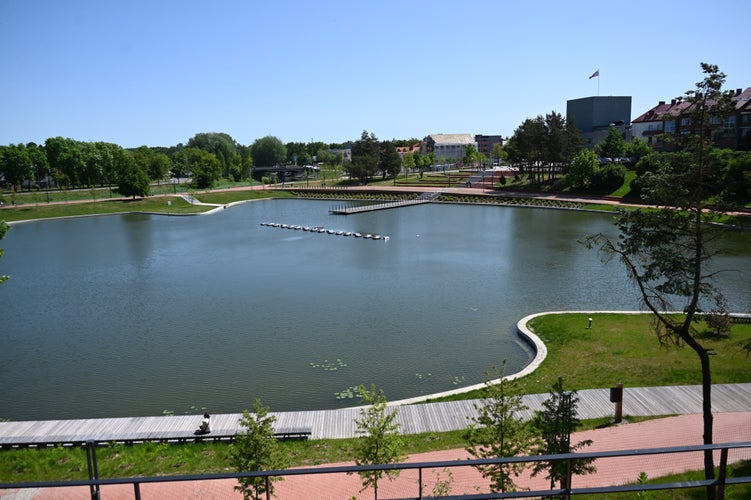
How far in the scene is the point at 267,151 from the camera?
131m

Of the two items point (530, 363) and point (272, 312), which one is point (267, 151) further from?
point (530, 363)

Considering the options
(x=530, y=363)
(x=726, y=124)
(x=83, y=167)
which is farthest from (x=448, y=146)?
(x=530, y=363)

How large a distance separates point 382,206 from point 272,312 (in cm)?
4239

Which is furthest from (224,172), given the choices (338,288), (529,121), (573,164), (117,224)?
(338,288)

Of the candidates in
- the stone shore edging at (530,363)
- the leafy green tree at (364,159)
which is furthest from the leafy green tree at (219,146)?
the stone shore edging at (530,363)

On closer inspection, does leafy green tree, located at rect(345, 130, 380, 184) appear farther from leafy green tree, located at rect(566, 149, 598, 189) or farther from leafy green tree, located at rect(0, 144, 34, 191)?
leafy green tree, located at rect(0, 144, 34, 191)

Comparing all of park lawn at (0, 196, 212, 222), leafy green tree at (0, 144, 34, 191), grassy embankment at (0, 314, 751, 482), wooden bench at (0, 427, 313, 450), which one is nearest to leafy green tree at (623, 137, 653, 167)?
grassy embankment at (0, 314, 751, 482)

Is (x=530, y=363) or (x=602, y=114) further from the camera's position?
(x=602, y=114)

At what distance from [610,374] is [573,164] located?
174 feet

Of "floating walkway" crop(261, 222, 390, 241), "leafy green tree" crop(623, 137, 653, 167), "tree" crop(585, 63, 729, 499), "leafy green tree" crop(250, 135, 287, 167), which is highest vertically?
"leafy green tree" crop(250, 135, 287, 167)

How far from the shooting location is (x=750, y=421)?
462 inches

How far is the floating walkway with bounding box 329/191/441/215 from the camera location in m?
60.6

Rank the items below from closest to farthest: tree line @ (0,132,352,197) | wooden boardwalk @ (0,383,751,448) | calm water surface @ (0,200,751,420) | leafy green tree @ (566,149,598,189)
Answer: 1. wooden boardwalk @ (0,383,751,448)
2. calm water surface @ (0,200,751,420)
3. leafy green tree @ (566,149,598,189)
4. tree line @ (0,132,352,197)

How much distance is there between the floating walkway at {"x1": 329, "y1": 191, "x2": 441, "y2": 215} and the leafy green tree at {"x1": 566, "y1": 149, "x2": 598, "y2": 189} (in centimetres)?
1771
